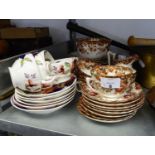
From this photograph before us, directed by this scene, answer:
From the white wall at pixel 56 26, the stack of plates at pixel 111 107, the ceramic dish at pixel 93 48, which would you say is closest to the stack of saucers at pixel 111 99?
the stack of plates at pixel 111 107

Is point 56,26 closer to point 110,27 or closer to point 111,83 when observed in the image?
point 110,27

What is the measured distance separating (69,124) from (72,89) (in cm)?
10

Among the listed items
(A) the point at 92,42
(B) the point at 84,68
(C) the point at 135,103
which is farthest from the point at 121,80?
(A) the point at 92,42

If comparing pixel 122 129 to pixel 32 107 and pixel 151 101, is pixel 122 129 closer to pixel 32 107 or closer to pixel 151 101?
pixel 151 101

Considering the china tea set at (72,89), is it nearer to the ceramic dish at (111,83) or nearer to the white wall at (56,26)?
the ceramic dish at (111,83)

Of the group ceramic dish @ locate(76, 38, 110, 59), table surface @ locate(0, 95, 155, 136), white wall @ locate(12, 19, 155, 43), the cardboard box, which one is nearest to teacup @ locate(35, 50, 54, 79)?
table surface @ locate(0, 95, 155, 136)

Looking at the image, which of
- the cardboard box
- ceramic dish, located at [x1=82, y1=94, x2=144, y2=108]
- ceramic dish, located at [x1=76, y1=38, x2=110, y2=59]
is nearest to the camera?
ceramic dish, located at [x1=82, y1=94, x2=144, y2=108]

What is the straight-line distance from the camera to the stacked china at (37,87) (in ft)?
1.78

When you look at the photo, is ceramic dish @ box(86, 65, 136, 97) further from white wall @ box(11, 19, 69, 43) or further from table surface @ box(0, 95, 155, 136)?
white wall @ box(11, 19, 69, 43)

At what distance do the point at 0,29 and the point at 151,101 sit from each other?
0.72 m

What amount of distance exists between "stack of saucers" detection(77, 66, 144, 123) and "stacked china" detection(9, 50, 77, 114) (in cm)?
7

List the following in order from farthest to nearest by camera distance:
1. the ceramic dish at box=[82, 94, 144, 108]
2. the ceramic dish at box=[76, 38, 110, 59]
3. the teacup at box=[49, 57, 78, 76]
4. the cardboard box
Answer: the cardboard box < the ceramic dish at box=[76, 38, 110, 59] < the teacup at box=[49, 57, 78, 76] < the ceramic dish at box=[82, 94, 144, 108]

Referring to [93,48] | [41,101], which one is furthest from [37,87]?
[93,48]

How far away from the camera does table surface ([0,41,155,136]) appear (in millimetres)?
502
